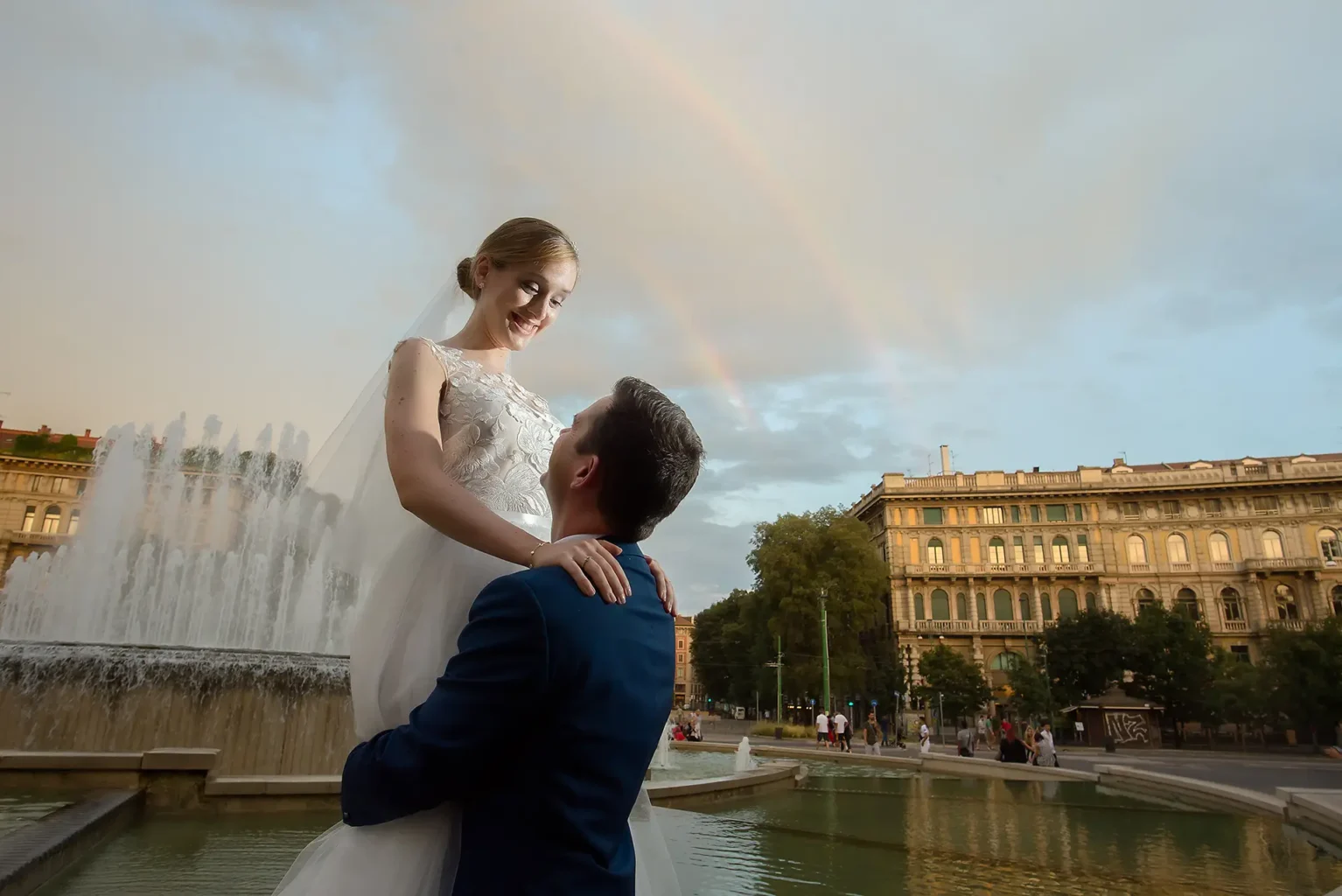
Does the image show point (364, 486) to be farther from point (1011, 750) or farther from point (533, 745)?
point (1011, 750)

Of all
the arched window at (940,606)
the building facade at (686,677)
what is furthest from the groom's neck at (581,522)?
the building facade at (686,677)

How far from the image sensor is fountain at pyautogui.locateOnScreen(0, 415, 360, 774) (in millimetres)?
7918

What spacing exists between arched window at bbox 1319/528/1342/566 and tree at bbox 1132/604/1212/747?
15.8 metres

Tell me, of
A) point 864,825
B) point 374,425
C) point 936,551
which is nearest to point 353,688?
point 374,425

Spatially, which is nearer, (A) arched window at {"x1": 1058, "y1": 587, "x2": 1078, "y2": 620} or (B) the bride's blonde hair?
(B) the bride's blonde hair

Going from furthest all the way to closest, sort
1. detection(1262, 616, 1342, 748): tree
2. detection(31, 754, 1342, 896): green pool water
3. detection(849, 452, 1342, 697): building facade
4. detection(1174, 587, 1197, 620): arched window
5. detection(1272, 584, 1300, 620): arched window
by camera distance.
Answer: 1. detection(1174, 587, 1197, 620): arched window
2. detection(849, 452, 1342, 697): building facade
3. detection(1272, 584, 1300, 620): arched window
4. detection(1262, 616, 1342, 748): tree
5. detection(31, 754, 1342, 896): green pool water

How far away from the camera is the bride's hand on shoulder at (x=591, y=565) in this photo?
1312 mm

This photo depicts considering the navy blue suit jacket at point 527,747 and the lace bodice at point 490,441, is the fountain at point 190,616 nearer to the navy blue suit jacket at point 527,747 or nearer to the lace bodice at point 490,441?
the lace bodice at point 490,441

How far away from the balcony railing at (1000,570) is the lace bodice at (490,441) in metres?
57.6

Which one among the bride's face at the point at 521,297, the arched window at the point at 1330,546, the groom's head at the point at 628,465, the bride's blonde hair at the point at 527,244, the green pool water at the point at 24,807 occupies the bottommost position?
the green pool water at the point at 24,807

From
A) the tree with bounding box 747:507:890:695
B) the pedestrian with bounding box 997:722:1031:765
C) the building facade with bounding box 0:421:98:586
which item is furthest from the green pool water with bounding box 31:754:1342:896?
the building facade with bounding box 0:421:98:586

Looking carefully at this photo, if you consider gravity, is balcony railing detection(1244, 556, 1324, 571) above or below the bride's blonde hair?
above

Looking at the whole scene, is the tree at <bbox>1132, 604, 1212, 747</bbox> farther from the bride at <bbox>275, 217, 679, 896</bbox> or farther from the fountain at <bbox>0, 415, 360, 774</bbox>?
the bride at <bbox>275, 217, 679, 896</bbox>

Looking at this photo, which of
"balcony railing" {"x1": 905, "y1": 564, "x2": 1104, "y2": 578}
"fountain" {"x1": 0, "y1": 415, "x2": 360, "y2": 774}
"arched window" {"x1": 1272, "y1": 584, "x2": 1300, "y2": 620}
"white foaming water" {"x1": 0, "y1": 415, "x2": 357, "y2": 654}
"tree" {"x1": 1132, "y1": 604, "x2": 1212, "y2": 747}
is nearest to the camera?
"fountain" {"x1": 0, "y1": 415, "x2": 360, "y2": 774}
